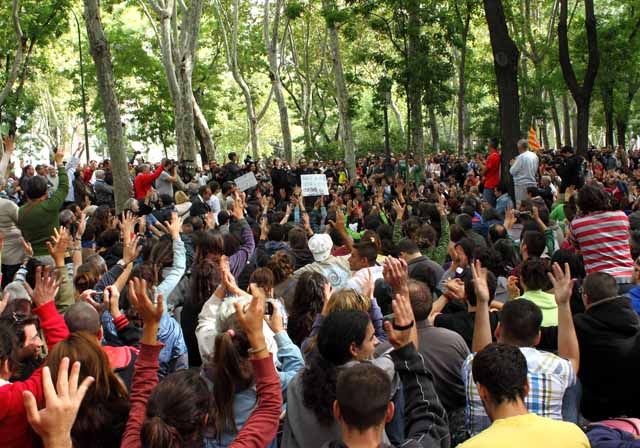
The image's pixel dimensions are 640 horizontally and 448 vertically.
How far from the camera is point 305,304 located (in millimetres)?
5020

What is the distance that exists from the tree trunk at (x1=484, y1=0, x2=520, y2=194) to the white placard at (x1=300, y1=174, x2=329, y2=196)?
160 inches

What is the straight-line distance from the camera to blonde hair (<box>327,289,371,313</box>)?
4152 mm

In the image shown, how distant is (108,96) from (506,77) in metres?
8.39

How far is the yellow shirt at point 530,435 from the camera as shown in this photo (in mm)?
2748

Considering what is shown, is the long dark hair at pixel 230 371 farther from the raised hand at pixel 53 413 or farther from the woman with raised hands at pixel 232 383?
the raised hand at pixel 53 413

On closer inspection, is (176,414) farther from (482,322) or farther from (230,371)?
(482,322)

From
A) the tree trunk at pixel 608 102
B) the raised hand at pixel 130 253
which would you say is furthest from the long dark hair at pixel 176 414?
the tree trunk at pixel 608 102

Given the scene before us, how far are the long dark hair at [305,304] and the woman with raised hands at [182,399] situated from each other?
1.56 metres

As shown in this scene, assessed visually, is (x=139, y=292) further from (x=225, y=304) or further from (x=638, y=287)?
(x=638, y=287)

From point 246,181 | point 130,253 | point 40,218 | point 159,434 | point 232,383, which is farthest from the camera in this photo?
point 246,181

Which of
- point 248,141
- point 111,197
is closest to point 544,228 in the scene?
point 111,197

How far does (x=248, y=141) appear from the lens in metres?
63.1

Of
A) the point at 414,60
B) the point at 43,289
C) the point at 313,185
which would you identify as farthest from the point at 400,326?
the point at 414,60

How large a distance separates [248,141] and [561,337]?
2364 inches
